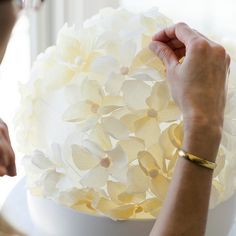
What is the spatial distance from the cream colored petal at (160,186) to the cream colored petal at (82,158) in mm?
76

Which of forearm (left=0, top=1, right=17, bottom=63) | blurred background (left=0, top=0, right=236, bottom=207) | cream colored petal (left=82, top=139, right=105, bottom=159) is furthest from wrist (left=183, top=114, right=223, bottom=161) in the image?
blurred background (left=0, top=0, right=236, bottom=207)

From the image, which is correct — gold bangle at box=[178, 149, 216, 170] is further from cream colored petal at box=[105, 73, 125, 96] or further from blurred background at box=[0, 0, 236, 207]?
blurred background at box=[0, 0, 236, 207]

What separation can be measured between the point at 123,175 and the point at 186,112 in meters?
0.11

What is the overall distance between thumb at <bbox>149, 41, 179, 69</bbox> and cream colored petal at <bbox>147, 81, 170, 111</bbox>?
28mm

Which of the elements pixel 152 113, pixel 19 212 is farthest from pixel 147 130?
pixel 19 212

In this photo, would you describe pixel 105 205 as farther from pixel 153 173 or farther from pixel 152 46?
pixel 152 46

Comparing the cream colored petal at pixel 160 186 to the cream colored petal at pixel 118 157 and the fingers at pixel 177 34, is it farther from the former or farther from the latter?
the fingers at pixel 177 34

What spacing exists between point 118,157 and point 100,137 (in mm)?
33

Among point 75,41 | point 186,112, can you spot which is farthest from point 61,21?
point 186,112

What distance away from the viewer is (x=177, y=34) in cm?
66

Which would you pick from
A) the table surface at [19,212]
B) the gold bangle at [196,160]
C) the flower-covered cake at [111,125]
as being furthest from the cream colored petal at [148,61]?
the table surface at [19,212]

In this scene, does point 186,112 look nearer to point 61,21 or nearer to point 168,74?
point 168,74

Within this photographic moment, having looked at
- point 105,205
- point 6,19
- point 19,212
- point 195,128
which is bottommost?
point 19,212

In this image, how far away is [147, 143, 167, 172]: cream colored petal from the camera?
63 cm
